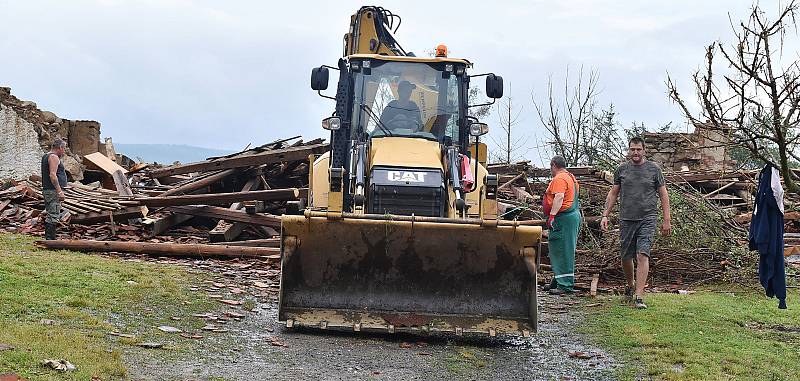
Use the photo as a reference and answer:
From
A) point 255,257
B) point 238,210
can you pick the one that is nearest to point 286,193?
point 238,210

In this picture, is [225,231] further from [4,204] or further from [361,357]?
[361,357]

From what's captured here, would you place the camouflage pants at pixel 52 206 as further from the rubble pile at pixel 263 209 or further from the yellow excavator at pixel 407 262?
the yellow excavator at pixel 407 262

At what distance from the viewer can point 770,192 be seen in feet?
29.8

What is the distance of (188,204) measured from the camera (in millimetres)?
15812

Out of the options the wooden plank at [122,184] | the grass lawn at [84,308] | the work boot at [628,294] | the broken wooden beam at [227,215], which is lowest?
the grass lawn at [84,308]

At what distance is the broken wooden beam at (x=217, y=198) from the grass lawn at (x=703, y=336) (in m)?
7.04

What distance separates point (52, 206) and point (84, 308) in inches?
259

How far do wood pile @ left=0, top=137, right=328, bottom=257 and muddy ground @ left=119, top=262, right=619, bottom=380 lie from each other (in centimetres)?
567

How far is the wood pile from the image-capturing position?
50.1ft

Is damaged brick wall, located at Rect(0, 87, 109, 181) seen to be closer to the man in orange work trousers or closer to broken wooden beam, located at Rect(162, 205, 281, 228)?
broken wooden beam, located at Rect(162, 205, 281, 228)

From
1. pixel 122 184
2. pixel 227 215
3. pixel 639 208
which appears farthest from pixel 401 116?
pixel 122 184

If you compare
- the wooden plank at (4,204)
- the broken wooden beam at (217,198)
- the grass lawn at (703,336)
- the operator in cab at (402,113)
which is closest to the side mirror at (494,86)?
the operator in cab at (402,113)

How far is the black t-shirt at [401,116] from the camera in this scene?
33.2ft

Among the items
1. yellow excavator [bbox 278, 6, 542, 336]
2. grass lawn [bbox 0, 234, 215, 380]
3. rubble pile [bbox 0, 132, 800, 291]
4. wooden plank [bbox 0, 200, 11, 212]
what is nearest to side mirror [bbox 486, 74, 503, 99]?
yellow excavator [bbox 278, 6, 542, 336]
